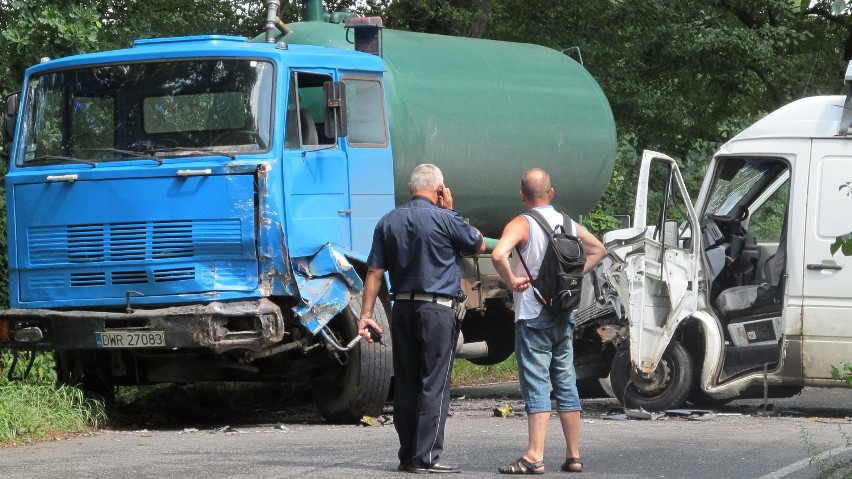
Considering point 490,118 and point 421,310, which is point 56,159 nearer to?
point 490,118

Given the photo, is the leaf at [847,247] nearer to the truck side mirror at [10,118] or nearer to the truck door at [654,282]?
the truck door at [654,282]

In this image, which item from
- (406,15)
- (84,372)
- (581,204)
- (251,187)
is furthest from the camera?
(406,15)

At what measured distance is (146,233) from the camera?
10.5m

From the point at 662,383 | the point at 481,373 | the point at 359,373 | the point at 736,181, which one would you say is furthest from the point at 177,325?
the point at 481,373

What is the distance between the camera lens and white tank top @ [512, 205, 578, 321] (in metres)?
8.08

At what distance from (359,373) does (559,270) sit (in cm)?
Result: 333

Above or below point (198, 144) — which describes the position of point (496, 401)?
below

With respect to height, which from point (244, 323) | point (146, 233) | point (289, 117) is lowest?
point (244, 323)

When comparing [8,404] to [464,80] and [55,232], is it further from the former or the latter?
[464,80]

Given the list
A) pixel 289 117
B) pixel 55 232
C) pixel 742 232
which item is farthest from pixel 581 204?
pixel 55 232

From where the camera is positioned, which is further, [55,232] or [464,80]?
[464,80]

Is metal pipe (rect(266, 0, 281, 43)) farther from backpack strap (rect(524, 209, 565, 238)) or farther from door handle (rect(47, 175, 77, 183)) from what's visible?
backpack strap (rect(524, 209, 565, 238))

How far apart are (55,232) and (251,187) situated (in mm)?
1559

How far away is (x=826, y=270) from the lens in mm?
11453
